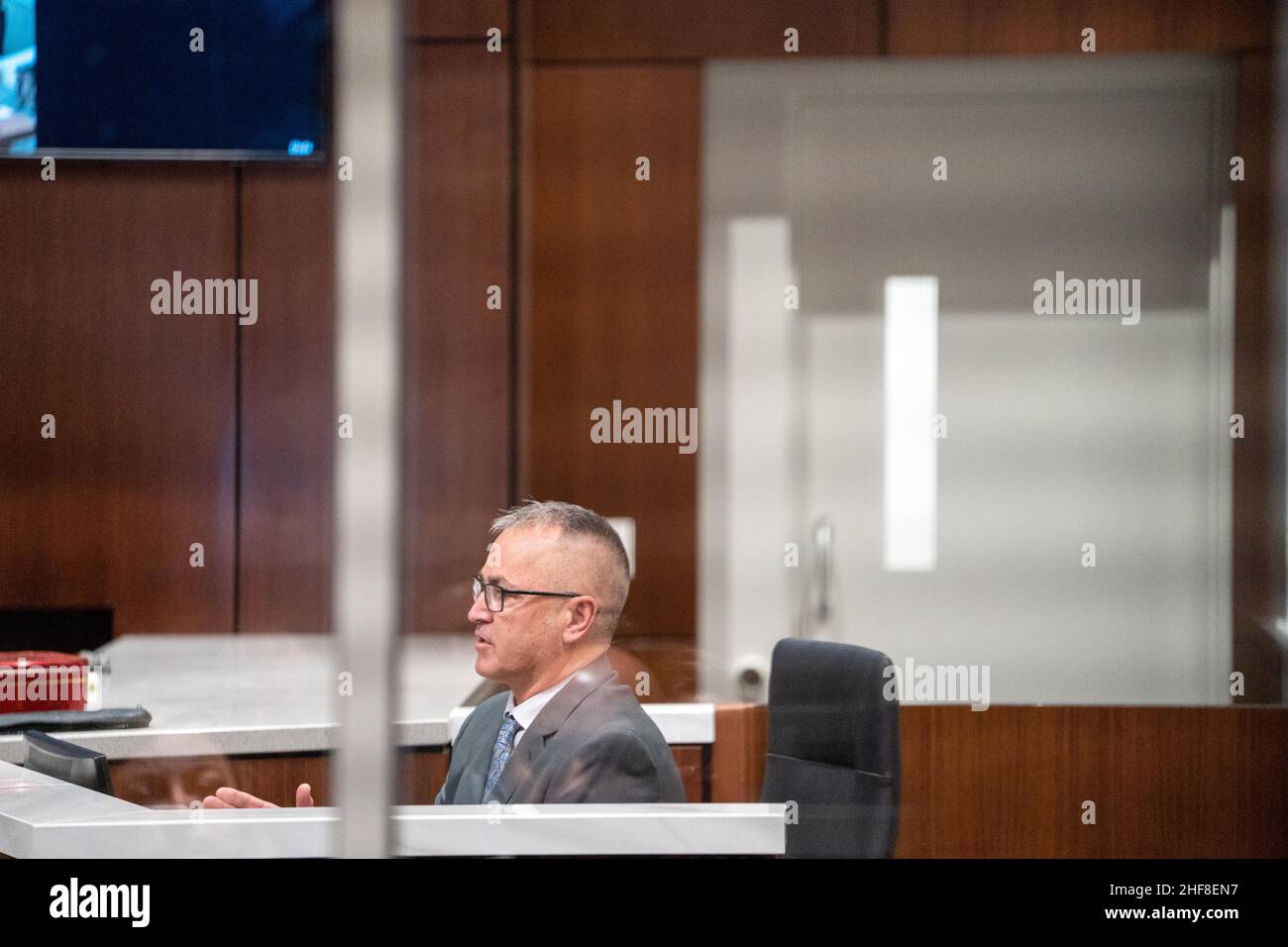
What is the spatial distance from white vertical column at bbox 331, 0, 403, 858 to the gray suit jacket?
423mm

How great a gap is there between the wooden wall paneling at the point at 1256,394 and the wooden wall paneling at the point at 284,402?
7.87ft

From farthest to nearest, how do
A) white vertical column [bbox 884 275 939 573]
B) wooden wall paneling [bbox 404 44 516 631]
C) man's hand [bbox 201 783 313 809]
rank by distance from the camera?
1. white vertical column [bbox 884 275 939 573]
2. wooden wall paneling [bbox 404 44 516 631]
3. man's hand [bbox 201 783 313 809]

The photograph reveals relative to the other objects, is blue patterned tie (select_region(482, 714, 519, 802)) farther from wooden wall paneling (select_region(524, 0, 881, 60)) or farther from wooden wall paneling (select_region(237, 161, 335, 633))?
wooden wall paneling (select_region(524, 0, 881, 60))

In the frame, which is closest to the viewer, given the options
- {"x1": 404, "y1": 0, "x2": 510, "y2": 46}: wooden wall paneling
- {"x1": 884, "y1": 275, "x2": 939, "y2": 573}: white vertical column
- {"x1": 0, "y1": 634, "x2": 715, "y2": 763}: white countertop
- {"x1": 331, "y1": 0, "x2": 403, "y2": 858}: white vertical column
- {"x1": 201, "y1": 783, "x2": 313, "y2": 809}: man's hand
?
{"x1": 331, "y1": 0, "x2": 403, "y2": 858}: white vertical column

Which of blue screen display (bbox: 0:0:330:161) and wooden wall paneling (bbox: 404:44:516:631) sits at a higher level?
blue screen display (bbox: 0:0:330:161)

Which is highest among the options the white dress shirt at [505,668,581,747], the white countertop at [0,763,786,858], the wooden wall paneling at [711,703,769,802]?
the white dress shirt at [505,668,581,747]

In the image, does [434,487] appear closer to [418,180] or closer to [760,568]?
[760,568]

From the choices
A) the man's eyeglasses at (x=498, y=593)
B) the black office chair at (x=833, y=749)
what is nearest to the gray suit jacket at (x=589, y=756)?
the man's eyeglasses at (x=498, y=593)

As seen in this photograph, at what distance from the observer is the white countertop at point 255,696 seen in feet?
6.22

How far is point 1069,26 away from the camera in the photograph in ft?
9.60

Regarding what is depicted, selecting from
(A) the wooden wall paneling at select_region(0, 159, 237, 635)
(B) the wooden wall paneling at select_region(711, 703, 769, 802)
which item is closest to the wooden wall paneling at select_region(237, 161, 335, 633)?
(A) the wooden wall paneling at select_region(0, 159, 237, 635)

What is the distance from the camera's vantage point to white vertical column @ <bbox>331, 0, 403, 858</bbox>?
3.51ft

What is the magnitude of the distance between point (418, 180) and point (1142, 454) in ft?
7.55

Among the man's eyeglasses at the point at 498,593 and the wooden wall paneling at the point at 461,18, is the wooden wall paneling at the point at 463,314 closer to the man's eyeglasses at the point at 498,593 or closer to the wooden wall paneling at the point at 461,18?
the wooden wall paneling at the point at 461,18
